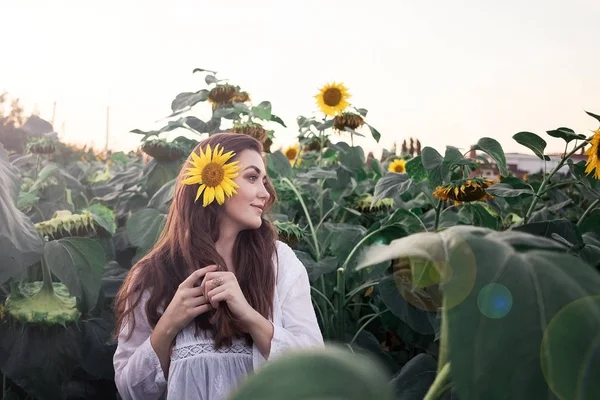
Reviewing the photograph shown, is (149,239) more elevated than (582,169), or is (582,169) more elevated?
(582,169)

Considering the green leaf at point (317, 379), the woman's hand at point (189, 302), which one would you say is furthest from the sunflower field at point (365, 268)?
the woman's hand at point (189, 302)

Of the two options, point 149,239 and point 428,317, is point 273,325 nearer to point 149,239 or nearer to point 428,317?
point 428,317

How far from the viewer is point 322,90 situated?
2000 mm

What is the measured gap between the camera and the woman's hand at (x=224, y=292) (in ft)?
2.63

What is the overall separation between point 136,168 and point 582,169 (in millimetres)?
1221

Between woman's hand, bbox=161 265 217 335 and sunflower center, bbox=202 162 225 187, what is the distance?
161mm

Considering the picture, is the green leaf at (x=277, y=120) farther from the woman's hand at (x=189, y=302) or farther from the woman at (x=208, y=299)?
the woman's hand at (x=189, y=302)

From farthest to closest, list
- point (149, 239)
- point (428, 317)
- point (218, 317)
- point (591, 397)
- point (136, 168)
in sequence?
point (136, 168), point (149, 239), point (428, 317), point (218, 317), point (591, 397)

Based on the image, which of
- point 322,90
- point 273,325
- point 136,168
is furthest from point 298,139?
point 273,325

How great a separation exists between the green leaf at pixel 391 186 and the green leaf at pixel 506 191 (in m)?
0.16

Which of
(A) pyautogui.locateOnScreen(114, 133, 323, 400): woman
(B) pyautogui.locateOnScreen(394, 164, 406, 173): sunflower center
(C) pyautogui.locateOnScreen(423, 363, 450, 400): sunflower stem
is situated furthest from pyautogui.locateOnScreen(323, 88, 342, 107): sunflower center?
(C) pyautogui.locateOnScreen(423, 363, 450, 400): sunflower stem

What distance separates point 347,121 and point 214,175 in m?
0.92

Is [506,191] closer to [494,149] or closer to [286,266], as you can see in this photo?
[494,149]

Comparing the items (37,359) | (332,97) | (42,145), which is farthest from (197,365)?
(332,97)
